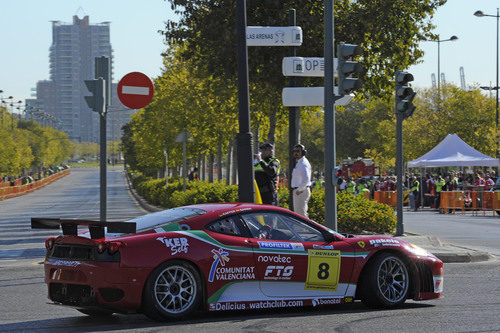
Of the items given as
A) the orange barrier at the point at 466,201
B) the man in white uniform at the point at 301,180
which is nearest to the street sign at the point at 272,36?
the man in white uniform at the point at 301,180

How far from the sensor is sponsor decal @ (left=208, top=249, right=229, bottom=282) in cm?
855

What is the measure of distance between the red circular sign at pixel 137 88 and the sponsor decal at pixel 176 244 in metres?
5.17

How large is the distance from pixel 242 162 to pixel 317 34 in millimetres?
9904

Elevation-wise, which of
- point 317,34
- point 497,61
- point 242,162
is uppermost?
point 497,61

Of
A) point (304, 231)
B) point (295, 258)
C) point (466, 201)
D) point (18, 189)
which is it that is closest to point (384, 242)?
point (304, 231)

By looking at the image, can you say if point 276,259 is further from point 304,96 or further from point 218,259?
point 304,96

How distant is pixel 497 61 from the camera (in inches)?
2391

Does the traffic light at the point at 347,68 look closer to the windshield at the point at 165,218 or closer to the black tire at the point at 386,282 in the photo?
the black tire at the point at 386,282

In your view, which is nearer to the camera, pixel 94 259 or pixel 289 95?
pixel 94 259

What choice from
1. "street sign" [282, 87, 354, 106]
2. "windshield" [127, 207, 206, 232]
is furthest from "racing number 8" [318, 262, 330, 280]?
"street sign" [282, 87, 354, 106]

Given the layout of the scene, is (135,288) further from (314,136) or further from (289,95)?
(314,136)

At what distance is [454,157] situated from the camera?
3906cm

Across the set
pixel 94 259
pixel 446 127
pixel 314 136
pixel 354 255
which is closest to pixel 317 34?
pixel 354 255

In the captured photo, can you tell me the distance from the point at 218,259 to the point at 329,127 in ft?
20.4
